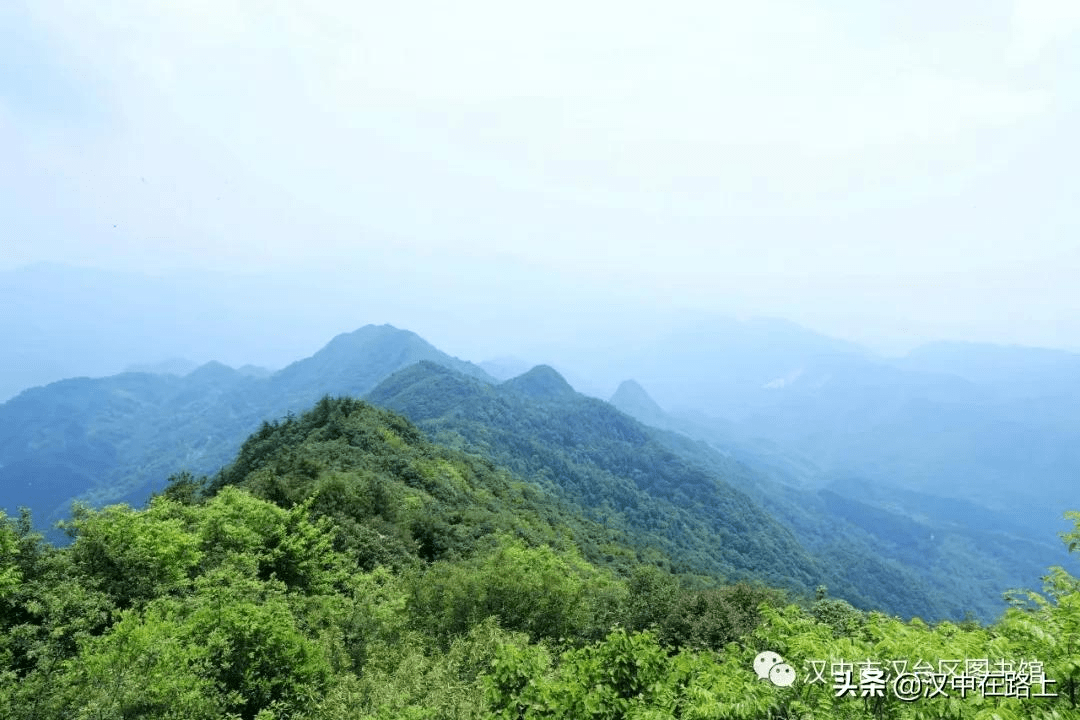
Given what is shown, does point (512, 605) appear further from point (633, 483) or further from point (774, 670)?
point (633, 483)

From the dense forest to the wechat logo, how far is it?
32 millimetres

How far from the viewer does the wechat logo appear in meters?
8.83

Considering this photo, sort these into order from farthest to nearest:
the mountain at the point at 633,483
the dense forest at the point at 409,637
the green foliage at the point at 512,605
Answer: the mountain at the point at 633,483, the green foliage at the point at 512,605, the dense forest at the point at 409,637

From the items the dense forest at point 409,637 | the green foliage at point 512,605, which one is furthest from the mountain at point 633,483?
the dense forest at point 409,637

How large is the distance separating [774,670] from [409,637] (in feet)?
52.8

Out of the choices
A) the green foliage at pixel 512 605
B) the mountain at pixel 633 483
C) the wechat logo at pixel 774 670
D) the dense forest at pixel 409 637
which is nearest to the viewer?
the dense forest at pixel 409 637

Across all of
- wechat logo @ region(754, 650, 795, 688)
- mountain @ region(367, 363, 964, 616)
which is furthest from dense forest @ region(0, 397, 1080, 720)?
mountain @ region(367, 363, 964, 616)

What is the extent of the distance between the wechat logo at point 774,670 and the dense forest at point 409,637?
3 cm

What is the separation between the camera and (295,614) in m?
21.7

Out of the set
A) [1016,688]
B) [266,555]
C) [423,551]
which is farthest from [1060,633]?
[423,551]

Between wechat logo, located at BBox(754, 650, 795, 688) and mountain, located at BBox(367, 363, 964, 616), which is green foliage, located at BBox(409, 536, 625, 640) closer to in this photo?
wechat logo, located at BBox(754, 650, 795, 688)

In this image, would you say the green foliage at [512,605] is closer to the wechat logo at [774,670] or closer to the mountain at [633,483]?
the wechat logo at [774,670]

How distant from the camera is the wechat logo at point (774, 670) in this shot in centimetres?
883

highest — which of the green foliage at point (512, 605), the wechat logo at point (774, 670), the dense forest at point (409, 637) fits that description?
the wechat logo at point (774, 670)
